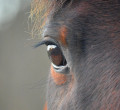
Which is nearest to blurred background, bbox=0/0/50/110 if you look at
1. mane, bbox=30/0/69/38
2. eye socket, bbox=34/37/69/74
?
mane, bbox=30/0/69/38

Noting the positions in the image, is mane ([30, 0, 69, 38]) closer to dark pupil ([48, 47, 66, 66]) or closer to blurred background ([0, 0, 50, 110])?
dark pupil ([48, 47, 66, 66])

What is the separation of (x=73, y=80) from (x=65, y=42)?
9.9 inches

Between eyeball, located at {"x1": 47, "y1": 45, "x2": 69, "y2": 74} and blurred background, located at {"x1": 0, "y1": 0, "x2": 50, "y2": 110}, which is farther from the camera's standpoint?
blurred background, located at {"x1": 0, "y1": 0, "x2": 50, "y2": 110}

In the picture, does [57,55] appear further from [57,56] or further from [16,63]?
[16,63]

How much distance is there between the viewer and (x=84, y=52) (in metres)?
2.14

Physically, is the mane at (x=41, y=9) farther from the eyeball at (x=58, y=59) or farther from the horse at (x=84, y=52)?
the eyeball at (x=58, y=59)

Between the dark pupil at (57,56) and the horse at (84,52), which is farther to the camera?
the dark pupil at (57,56)

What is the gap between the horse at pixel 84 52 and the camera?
190 centimetres

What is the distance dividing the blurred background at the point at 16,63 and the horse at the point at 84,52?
41.6 ft

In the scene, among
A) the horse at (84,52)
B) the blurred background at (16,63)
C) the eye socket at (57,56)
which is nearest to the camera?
the horse at (84,52)

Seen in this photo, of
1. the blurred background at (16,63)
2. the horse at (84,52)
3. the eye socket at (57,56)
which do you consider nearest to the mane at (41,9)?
the horse at (84,52)

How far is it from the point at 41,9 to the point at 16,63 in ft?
52.9

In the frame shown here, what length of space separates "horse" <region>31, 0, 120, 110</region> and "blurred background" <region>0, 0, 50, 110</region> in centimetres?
1268

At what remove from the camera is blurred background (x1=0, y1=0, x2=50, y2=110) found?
16203 millimetres
